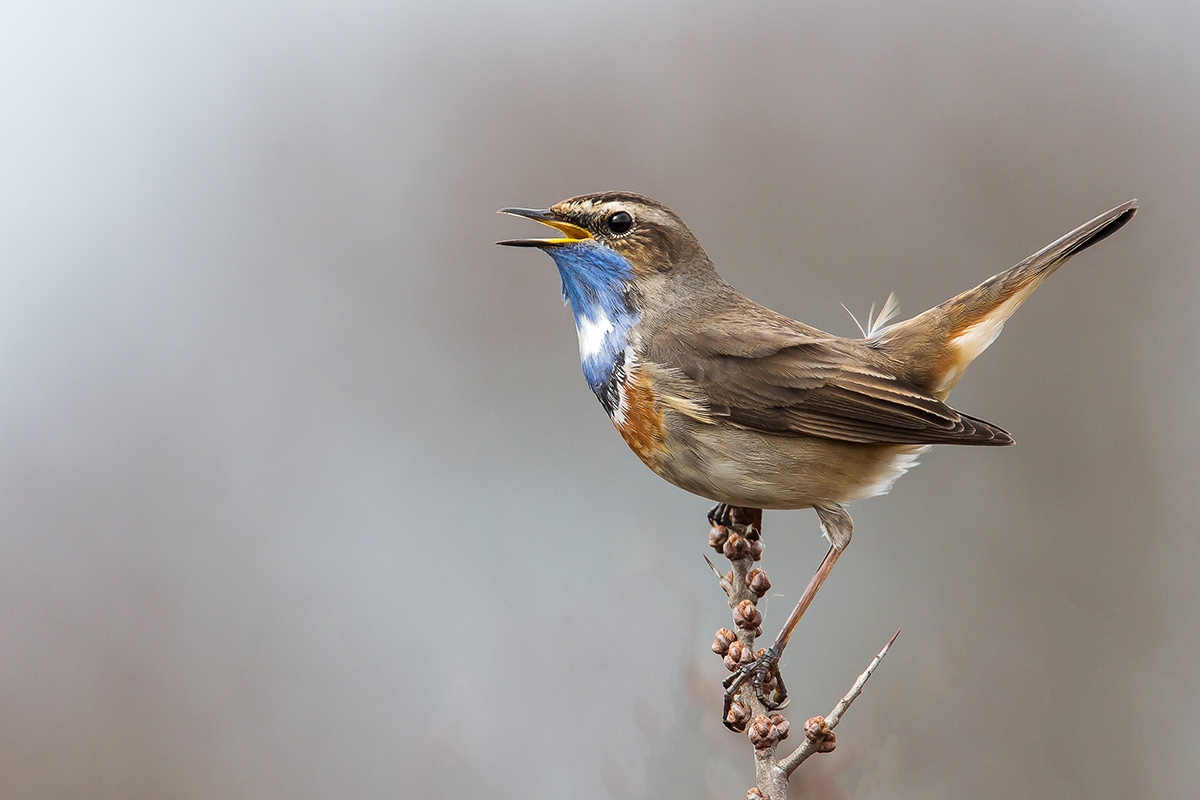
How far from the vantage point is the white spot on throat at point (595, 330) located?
138 inches

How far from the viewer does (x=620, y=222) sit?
135 inches

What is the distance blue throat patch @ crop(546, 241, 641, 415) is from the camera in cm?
341

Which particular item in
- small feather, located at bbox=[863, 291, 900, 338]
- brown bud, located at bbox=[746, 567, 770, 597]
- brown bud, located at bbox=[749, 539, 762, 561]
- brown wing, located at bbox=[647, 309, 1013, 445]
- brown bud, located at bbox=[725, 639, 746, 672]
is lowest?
brown bud, located at bbox=[725, 639, 746, 672]

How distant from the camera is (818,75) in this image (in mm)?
6293

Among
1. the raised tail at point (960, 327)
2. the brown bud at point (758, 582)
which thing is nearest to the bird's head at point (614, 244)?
→ the raised tail at point (960, 327)

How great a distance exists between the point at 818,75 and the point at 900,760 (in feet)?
15.2

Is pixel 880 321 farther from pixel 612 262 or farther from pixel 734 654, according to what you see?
pixel 734 654

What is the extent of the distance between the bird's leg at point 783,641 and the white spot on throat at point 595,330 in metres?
1.05

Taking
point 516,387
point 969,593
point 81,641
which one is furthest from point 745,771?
point 81,641

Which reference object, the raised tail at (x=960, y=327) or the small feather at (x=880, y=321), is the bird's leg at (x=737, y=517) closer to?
the raised tail at (x=960, y=327)

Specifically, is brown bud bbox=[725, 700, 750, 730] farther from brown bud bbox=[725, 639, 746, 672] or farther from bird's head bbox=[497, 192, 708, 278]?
bird's head bbox=[497, 192, 708, 278]

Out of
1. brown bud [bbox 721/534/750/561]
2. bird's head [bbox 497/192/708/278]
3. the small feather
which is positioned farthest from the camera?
the small feather

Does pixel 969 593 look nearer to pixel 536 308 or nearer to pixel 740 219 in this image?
pixel 740 219

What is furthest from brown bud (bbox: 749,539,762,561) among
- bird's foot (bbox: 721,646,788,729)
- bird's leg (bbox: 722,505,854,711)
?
bird's foot (bbox: 721,646,788,729)
